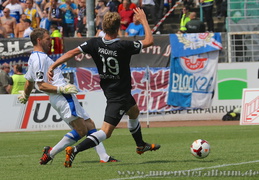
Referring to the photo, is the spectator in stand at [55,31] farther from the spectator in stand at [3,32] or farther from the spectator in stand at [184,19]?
the spectator in stand at [184,19]

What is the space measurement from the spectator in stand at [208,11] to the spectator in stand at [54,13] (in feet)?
19.2

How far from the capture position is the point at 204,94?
2403 cm

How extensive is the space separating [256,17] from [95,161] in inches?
629

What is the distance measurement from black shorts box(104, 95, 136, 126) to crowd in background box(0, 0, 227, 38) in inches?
599

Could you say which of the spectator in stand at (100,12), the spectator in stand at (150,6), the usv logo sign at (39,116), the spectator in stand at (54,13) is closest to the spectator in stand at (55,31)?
the spectator in stand at (54,13)

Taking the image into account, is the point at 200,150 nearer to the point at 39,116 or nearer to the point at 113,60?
the point at 113,60

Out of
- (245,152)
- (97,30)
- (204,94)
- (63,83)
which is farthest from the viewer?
(97,30)

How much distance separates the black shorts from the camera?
371 inches

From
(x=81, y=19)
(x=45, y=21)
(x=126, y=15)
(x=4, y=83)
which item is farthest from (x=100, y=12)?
(x=4, y=83)

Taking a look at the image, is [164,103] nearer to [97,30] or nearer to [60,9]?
[97,30]

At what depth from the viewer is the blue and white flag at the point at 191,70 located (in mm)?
24078

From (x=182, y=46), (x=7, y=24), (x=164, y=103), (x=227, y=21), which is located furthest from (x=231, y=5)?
(x=7, y=24)

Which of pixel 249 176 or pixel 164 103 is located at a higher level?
pixel 249 176

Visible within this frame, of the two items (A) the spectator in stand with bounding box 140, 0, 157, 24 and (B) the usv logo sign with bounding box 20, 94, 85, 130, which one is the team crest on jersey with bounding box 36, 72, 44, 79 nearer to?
(B) the usv logo sign with bounding box 20, 94, 85, 130
